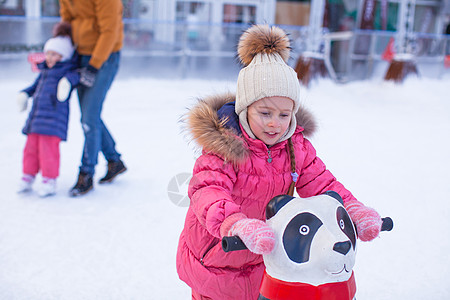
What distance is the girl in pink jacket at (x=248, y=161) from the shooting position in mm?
1416

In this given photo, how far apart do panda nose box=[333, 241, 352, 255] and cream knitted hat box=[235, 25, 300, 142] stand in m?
0.48

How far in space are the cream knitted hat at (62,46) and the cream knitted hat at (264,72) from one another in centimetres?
205

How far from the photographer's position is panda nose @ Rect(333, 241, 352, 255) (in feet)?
3.57

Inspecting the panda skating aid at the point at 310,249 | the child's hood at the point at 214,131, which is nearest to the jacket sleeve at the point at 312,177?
the child's hood at the point at 214,131

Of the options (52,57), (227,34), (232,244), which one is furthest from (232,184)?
(227,34)

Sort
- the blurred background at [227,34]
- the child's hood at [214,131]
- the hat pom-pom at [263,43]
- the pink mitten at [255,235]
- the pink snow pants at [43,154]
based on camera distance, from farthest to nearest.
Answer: the blurred background at [227,34] → the pink snow pants at [43,154] → the hat pom-pom at [263,43] → the child's hood at [214,131] → the pink mitten at [255,235]

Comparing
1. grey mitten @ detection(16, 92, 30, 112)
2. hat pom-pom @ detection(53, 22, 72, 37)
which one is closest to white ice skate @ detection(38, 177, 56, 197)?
grey mitten @ detection(16, 92, 30, 112)

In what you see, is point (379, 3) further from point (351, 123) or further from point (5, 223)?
point (5, 223)

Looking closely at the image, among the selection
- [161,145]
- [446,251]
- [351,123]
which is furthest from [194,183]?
[351,123]

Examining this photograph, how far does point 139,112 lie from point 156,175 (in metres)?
2.70

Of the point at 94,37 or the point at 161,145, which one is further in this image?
the point at 161,145

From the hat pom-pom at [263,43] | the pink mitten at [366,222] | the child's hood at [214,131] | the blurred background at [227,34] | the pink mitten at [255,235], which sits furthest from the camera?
the blurred background at [227,34]

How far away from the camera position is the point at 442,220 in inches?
117

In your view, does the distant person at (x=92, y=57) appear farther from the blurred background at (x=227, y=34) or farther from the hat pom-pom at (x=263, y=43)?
the blurred background at (x=227, y=34)
